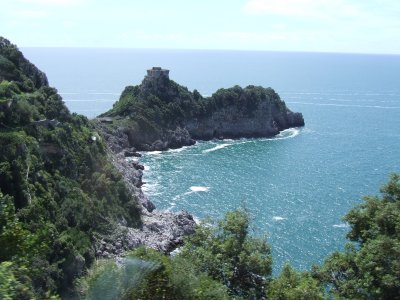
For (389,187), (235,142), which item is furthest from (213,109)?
(389,187)

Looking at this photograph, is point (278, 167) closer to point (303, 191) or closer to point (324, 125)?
point (303, 191)

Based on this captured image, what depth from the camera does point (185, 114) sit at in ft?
312

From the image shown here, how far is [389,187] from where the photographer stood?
754 inches

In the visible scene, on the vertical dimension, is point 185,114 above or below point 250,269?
below

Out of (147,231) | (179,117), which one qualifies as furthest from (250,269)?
(179,117)

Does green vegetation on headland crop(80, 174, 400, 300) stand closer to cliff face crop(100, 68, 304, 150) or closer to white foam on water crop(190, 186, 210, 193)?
white foam on water crop(190, 186, 210, 193)

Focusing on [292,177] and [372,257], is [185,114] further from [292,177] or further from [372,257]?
[372,257]

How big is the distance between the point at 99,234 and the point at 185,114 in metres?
53.7

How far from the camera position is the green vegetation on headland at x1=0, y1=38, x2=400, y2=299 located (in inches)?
546

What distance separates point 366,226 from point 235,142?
241 feet

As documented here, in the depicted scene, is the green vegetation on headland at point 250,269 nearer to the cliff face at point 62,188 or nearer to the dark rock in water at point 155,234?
the cliff face at point 62,188

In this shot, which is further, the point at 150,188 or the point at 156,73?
the point at 156,73

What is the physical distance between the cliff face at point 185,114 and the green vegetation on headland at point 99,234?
73 cm

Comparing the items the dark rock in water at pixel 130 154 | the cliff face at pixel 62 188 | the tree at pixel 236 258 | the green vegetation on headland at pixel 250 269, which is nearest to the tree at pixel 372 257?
the green vegetation on headland at pixel 250 269
